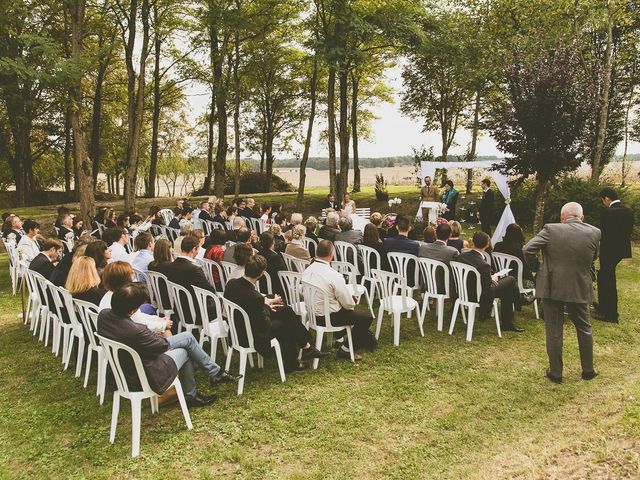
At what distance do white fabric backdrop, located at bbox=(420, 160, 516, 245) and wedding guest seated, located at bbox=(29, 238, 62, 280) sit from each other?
30.6 feet

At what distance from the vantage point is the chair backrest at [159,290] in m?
5.84

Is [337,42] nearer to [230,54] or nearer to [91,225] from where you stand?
[230,54]

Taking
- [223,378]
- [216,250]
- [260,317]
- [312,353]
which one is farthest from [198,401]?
[216,250]

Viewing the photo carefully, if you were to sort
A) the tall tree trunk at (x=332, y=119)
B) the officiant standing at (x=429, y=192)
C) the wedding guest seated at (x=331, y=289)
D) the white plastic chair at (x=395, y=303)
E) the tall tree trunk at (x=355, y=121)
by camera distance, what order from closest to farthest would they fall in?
the wedding guest seated at (x=331, y=289) → the white plastic chair at (x=395, y=303) → the officiant standing at (x=429, y=192) → the tall tree trunk at (x=332, y=119) → the tall tree trunk at (x=355, y=121)

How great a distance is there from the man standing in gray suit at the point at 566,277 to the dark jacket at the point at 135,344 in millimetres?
3766

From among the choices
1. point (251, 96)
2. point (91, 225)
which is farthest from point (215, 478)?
point (251, 96)

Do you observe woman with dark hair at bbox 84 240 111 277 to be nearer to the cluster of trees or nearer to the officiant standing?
the cluster of trees

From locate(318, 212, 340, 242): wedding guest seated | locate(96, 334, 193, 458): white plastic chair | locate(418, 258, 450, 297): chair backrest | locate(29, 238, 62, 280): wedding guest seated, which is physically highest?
locate(318, 212, 340, 242): wedding guest seated

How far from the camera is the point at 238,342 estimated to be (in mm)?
4738


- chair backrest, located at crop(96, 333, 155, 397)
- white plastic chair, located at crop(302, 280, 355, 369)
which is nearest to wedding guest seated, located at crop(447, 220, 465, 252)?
white plastic chair, located at crop(302, 280, 355, 369)

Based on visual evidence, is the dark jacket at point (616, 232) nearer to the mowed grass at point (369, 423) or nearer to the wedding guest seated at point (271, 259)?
the mowed grass at point (369, 423)

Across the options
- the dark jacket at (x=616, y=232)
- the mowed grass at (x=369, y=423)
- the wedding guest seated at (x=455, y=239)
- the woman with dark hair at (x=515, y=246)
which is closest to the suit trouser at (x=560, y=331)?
the mowed grass at (x=369, y=423)

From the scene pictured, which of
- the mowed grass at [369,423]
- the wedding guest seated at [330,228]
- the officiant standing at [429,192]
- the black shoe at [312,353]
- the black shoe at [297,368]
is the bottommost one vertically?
the mowed grass at [369,423]

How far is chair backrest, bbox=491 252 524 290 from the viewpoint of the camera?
261 inches
